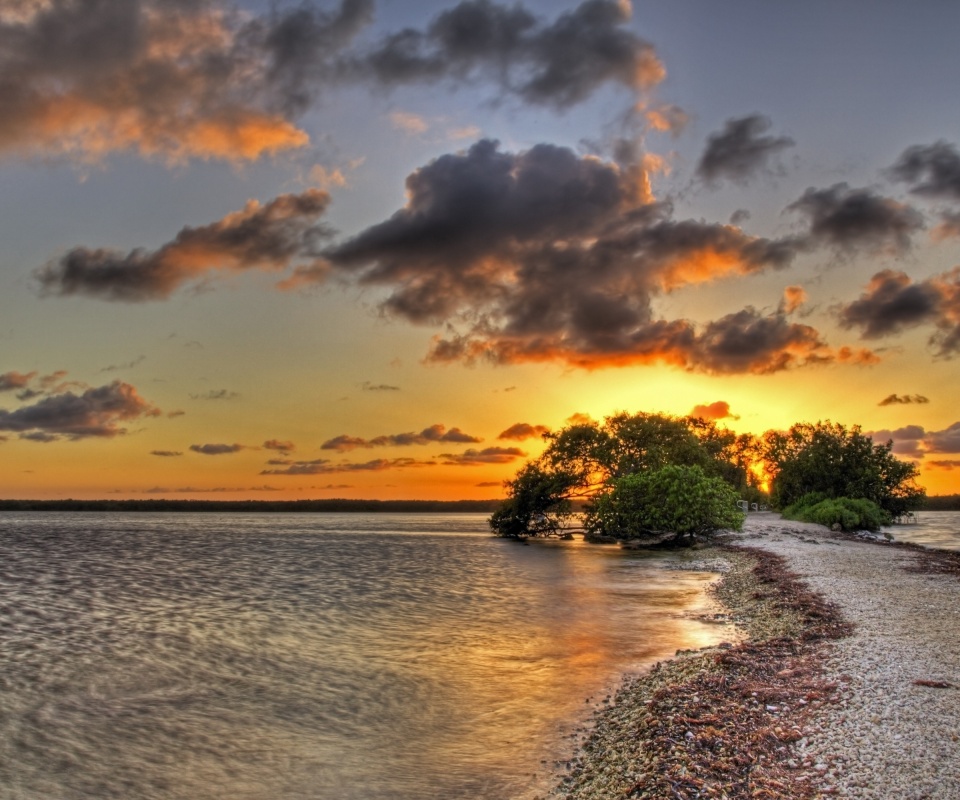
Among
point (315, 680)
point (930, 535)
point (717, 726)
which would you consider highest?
point (717, 726)

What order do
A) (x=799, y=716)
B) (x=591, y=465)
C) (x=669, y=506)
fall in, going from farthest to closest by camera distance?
(x=591, y=465) < (x=669, y=506) < (x=799, y=716)

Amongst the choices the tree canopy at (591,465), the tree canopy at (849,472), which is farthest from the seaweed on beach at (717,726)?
the tree canopy at (849,472)

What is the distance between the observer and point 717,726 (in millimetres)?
8516

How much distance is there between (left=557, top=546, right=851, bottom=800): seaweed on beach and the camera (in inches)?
278

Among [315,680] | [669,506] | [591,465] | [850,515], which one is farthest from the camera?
[591,465]

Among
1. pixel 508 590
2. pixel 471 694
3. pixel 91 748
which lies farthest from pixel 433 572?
pixel 91 748

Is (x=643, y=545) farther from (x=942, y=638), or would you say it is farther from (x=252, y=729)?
(x=252, y=729)

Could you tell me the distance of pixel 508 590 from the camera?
2941cm

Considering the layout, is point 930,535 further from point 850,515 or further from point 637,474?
point 637,474

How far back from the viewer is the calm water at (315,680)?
9469 millimetres

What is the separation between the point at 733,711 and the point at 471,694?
5389 mm

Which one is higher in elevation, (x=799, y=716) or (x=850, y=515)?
(x=799, y=716)

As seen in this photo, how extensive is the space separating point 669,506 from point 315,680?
1569 inches

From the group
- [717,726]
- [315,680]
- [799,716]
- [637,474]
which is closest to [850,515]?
[637,474]
